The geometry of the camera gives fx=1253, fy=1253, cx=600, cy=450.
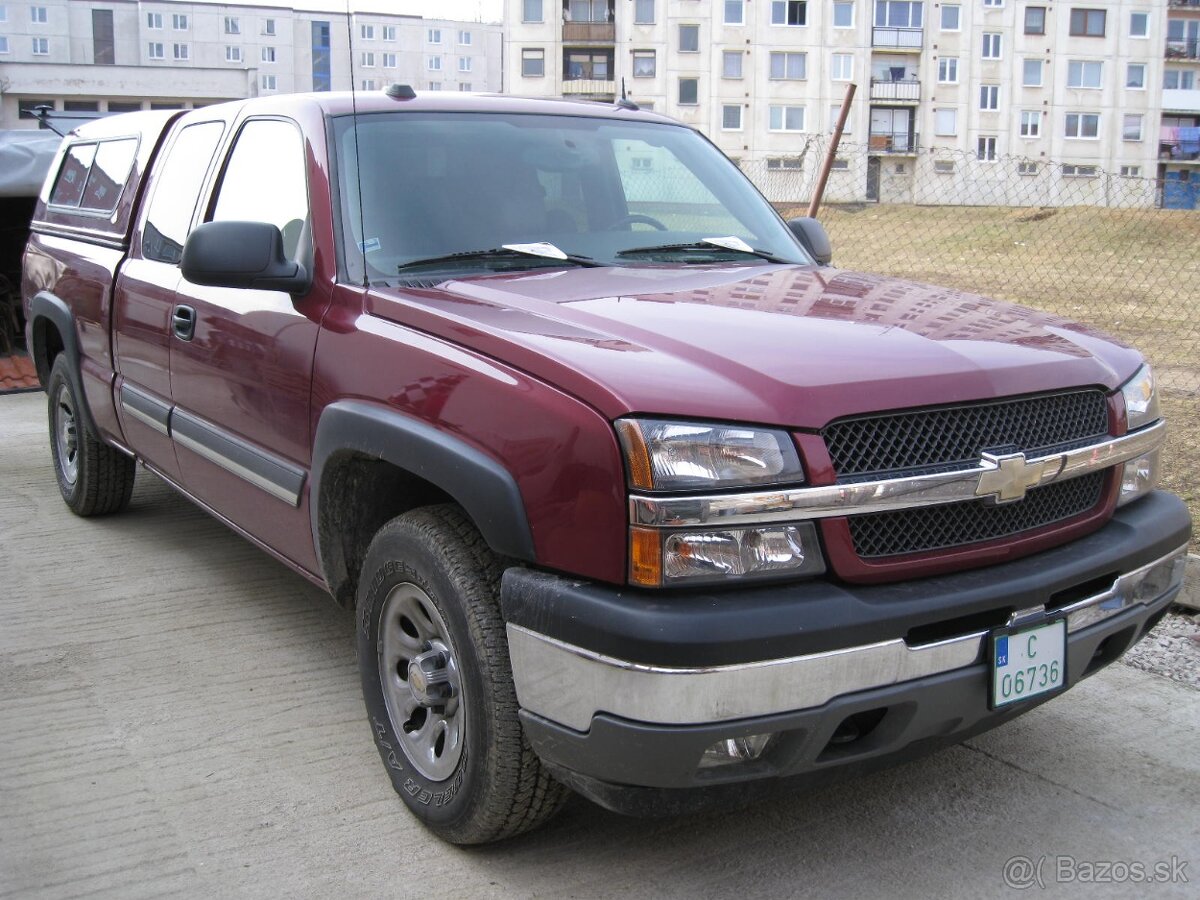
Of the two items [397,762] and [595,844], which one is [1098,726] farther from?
[397,762]

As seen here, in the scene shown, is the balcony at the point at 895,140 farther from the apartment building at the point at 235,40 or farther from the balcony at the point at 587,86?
the apartment building at the point at 235,40

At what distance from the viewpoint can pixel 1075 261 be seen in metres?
20.9

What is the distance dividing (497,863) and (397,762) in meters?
0.39

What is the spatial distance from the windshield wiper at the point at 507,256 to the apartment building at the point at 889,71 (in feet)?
186

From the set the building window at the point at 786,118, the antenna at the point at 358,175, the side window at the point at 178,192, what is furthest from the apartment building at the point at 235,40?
the antenna at the point at 358,175

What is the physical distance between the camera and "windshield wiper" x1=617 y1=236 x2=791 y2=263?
3.91m

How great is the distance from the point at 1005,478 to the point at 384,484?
163cm

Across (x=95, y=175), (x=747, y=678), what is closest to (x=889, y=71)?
(x=95, y=175)

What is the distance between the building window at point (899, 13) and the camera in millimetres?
62562

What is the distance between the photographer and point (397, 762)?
3.27 meters

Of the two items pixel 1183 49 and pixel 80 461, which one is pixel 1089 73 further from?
pixel 80 461

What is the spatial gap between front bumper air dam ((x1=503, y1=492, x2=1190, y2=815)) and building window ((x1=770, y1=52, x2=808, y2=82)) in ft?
200

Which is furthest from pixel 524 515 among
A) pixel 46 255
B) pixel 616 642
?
pixel 46 255

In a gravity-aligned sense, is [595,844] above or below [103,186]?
below
